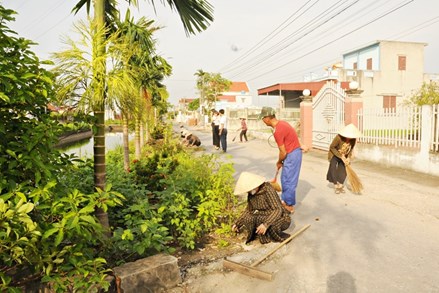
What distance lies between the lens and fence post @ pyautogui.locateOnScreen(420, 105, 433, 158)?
776 cm

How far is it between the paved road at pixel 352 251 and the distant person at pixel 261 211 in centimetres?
14

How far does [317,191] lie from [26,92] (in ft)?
18.7

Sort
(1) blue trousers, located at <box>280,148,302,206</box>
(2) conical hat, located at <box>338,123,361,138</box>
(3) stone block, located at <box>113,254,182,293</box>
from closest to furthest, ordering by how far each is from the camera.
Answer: (3) stone block, located at <box>113,254,182,293</box>
(1) blue trousers, located at <box>280,148,302,206</box>
(2) conical hat, located at <box>338,123,361,138</box>

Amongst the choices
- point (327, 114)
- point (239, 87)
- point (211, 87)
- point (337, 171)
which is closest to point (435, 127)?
point (337, 171)

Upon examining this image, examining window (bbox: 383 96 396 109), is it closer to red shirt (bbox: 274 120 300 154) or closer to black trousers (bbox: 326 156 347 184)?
black trousers (bbox: 326 156 347 184)

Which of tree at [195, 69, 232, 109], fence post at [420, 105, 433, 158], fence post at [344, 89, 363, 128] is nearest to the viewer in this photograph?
fence post at [420, 105, 433, 158]

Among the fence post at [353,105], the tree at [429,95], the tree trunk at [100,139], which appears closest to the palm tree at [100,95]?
the tree trunk at [100,139]

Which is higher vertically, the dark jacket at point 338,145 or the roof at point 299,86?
the roof at point 299,86

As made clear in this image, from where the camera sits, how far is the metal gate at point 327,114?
11.5m

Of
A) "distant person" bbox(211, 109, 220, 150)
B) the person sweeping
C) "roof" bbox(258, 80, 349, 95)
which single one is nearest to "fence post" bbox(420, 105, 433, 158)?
the person sweeping

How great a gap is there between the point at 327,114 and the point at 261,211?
368 inches

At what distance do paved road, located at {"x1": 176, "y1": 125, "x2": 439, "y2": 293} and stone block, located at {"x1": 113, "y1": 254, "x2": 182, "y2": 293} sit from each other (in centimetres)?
23

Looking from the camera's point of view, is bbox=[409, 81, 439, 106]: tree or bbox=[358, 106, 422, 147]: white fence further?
bbox=[409, 81, 439, 106]: tree

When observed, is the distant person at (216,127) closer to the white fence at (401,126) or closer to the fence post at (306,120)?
the fence post at (306,120)
